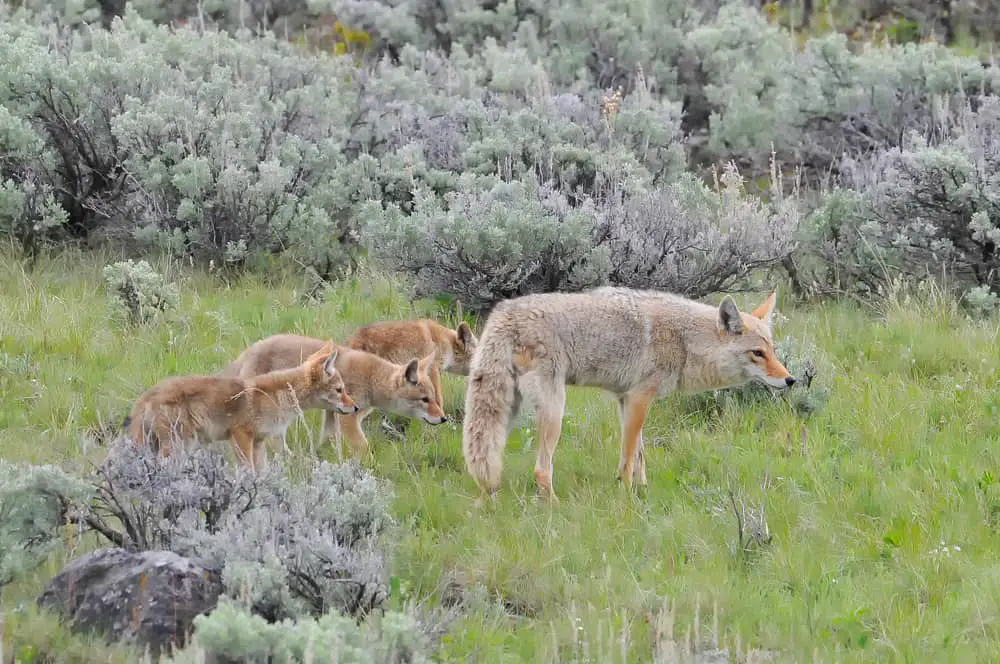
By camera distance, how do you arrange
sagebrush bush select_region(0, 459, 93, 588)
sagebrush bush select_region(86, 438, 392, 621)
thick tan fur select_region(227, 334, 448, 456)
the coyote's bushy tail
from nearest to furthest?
sagebrush bush select_region(86, 438, 392, 621)
sagebrush bush select_region(0, 459, 93, 588)
the coyote's bushy tail
thick tan fur select_region(227, 334, 448, 456)

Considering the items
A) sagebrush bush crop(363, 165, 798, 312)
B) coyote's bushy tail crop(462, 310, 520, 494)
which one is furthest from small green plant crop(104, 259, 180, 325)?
coyote's bushy tail crop(462, 310, 520, 494)

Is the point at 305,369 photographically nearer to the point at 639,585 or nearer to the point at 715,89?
the point at 639,585

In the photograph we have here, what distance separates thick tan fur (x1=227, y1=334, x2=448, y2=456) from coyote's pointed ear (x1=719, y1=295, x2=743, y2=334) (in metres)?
1.93

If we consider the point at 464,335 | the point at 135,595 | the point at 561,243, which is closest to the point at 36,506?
the point at 135,595

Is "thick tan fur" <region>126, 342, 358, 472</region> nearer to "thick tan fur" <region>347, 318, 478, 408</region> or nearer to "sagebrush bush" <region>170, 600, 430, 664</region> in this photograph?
"thick tan fur" <region>347, 318, 478, 408</region>

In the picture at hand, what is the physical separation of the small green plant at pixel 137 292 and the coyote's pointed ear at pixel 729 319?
13.8 feet

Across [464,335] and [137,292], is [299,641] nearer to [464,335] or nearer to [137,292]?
[464,335]

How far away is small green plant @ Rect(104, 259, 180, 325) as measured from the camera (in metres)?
9.49

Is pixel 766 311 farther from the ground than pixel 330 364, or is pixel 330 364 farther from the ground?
pixel 330 364

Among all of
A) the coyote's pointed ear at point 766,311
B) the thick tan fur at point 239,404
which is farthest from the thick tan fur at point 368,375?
the coyote's pointed ear at point 766,311

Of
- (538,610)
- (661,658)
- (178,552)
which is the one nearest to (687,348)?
(538,610)

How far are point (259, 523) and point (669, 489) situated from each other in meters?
2.73

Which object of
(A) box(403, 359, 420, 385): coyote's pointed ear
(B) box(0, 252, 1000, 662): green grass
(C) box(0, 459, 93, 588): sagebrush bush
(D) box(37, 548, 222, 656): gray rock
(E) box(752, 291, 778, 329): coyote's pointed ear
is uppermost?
(C) box(0, 459, 93, 588): sagebrush bush

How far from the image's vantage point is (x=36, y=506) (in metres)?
5.73
